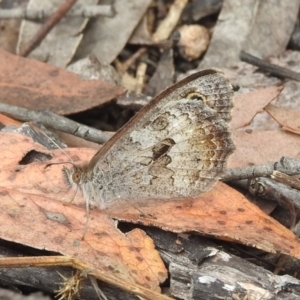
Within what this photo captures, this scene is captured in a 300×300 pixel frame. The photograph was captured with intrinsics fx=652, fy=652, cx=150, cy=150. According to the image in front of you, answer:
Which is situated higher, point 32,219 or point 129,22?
point 129,22

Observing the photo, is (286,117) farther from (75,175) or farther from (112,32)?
(112,32)

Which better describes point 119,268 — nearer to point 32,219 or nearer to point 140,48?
point 32,219

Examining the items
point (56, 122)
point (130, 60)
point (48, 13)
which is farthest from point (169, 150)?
point (48, 13)

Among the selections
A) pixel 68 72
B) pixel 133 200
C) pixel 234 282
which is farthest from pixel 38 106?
pixel 234 282

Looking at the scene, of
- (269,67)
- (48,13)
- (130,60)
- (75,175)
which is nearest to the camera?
(75,175)

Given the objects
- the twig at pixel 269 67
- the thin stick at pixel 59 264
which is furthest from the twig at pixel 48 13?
the thin stick at pixel 59 264
